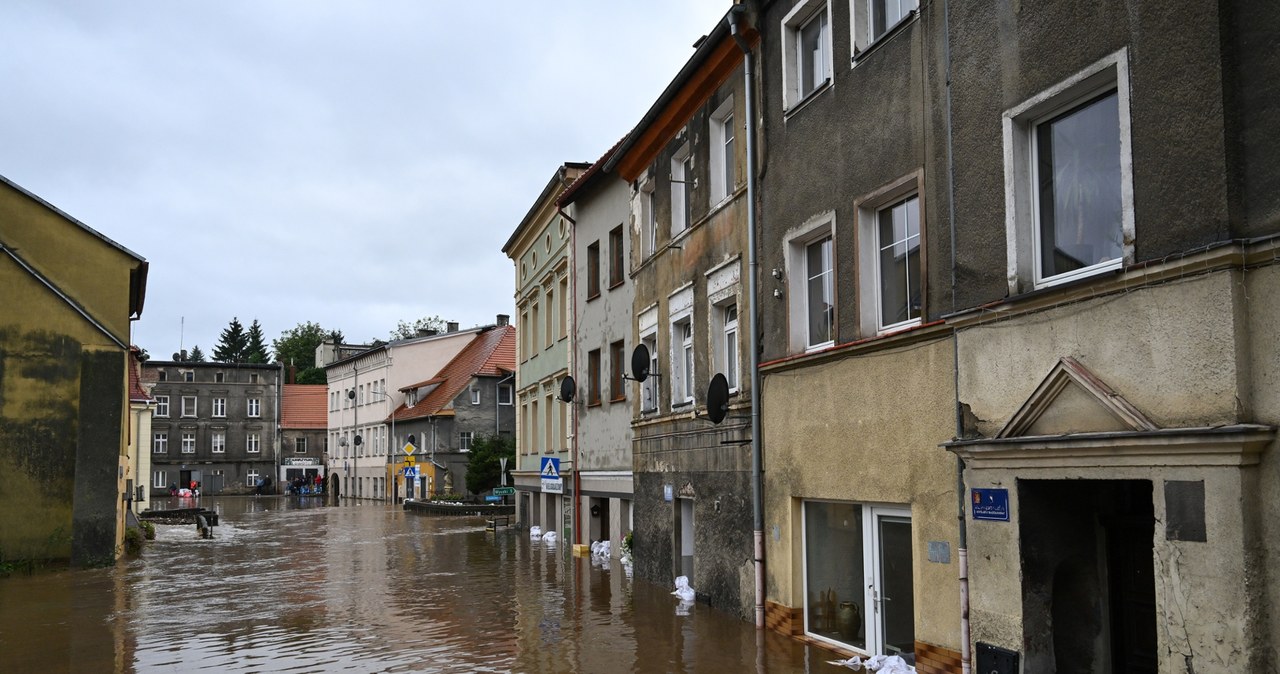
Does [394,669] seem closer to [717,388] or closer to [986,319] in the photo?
[717,388]

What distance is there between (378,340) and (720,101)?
11635cm

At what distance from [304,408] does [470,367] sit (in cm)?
3190

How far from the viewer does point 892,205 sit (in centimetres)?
1148

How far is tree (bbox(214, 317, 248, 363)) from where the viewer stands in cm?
12875

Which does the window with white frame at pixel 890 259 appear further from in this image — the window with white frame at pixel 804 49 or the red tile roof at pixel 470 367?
the red tile roof at pixel 470 367

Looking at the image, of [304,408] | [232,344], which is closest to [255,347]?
[232,344]

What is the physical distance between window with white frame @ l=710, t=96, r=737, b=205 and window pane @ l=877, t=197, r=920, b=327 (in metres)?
4.99

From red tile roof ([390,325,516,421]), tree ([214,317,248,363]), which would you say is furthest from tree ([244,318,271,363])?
red tile roof ([390,325,516,421])

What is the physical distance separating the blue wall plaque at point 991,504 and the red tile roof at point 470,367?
2103 inches

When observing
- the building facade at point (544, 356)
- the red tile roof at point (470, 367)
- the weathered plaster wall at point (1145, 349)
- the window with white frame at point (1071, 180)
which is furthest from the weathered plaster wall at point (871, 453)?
the red tile roof at point (470, 367)

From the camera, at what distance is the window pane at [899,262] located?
11.0 metres

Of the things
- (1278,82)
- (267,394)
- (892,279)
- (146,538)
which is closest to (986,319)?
(892,279)

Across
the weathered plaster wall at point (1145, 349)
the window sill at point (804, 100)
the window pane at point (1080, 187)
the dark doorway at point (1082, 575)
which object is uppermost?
the window sill at point (804, 100)

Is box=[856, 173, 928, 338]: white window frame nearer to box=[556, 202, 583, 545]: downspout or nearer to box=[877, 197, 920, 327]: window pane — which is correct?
box=[877, 197, 920, 327]: window pane
